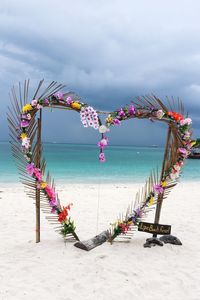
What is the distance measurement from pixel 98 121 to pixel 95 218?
3930 millimetres

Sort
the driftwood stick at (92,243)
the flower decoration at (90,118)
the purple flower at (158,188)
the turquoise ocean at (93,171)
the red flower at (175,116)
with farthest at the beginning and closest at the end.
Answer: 1. the turquoise ocean at (93,171)
2. the purple flower at (158,188)
3. the red flower at (175,116)
4. the driftwood stick at (92,243)
5. the flower decoration at (90,118)

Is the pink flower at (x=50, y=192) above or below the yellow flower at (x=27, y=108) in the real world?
below

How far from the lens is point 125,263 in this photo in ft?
15.0

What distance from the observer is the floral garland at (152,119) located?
5.03m

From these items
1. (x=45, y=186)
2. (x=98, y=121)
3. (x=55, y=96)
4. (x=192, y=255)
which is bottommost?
(x=192, y=255)

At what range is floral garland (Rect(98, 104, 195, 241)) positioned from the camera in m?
5.03

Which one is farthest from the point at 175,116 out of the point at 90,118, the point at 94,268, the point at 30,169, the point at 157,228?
the point at 94,268

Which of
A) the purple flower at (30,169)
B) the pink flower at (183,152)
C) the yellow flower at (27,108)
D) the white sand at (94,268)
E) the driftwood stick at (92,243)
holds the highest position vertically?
the yellow flower at (27,108)

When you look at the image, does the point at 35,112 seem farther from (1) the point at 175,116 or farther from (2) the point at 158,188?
(2) the point at 158,188

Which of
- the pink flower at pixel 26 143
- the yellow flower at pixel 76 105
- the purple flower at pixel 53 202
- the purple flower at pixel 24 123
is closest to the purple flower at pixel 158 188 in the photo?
the purple flower at pixel 53 202

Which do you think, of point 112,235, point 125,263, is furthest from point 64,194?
point 125,263

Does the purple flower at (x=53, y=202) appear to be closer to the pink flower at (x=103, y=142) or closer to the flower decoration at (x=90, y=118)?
the pink flower at (x=103, y=142)

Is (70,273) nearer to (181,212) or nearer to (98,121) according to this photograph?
(98,121)

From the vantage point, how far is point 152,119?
5234 millimetres
